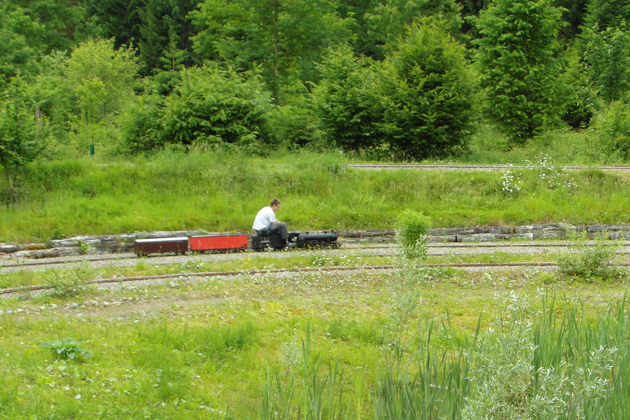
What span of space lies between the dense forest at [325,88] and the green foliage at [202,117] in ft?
0.20

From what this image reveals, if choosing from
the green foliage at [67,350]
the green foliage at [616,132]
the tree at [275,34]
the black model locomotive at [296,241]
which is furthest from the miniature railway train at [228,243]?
the tree at [275,34]

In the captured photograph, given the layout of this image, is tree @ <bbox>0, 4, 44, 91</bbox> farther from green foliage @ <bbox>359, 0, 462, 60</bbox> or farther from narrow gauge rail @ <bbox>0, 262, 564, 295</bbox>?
narrow gauge rail @ <bbox>0, 262, 564, 295</bbox>

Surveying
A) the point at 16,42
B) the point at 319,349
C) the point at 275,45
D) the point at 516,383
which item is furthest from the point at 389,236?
the point at 16,42

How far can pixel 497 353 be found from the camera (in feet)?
14.1

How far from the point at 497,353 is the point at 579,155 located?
87.7ft

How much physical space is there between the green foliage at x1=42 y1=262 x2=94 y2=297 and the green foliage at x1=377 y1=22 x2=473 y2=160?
1819cm

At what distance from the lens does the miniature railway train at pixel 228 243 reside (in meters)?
17.2

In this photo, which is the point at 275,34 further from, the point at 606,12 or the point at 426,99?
the point at 606,12

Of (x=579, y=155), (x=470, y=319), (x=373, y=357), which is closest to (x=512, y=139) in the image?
(x=579, y=155)

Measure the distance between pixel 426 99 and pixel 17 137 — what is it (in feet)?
54.0

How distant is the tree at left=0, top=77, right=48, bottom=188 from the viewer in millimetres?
20453

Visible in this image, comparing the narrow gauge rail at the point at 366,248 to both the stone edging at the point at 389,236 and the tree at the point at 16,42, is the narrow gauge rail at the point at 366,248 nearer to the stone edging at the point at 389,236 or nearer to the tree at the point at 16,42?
the stone edging at the point at 389,236

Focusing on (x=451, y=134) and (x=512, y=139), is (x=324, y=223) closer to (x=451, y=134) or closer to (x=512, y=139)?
(x=451, y=134)

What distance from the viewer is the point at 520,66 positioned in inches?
1337
